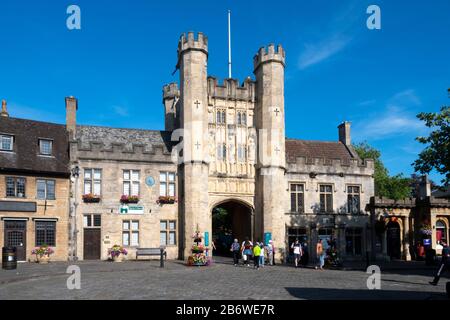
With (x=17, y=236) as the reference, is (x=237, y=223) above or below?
above

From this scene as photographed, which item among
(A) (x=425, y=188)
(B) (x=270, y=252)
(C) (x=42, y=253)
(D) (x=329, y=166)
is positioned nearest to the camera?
(C) (x=42, y=253)

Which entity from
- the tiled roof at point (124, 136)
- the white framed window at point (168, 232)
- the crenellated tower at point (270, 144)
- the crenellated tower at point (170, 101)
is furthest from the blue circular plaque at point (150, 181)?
the crenellated tower at point (170, 101)

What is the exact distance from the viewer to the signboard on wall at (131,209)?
109 feet

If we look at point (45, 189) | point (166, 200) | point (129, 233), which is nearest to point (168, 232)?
point (166, 200)

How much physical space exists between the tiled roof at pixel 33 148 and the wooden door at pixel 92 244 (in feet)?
14.1

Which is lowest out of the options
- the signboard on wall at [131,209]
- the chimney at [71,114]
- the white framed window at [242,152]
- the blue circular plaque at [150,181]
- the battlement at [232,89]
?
the signboard on wall at [131,209]

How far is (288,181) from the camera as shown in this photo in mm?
37000

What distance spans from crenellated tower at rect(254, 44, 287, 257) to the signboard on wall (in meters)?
8.48

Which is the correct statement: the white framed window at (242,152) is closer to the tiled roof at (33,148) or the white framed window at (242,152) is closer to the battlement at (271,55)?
the battlement at (271,55)

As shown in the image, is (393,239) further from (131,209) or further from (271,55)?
(131,209)

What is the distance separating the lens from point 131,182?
1332 inches

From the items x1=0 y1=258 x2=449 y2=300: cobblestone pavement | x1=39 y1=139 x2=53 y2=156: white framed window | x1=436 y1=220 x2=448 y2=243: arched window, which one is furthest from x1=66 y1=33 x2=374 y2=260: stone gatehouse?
x1=0 y1=258 x2=449 y2=300: cobblestone pavement

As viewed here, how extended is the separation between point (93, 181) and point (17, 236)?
585cm

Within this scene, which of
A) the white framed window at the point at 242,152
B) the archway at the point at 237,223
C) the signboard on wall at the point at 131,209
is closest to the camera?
the signboard on wall at the point at 131,209
